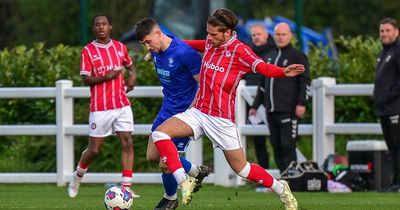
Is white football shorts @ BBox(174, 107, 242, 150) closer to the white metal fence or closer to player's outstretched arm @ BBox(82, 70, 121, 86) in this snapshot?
player's outstretched arm @ BBox(82, 70, 121, 86)

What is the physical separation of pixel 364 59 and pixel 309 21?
33.5 meters

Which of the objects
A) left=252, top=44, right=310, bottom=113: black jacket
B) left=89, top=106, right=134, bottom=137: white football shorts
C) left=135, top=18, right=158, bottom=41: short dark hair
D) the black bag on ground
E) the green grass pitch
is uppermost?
left=135, top=18, right=158, bottom=41: short dark hair

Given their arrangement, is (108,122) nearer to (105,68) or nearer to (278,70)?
(105,68)

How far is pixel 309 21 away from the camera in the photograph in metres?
56.2

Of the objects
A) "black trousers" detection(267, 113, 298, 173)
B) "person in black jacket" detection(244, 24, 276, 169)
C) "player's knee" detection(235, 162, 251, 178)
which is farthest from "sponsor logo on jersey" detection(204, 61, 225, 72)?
"person in black jacket" detection(244, 24, 276, 169)

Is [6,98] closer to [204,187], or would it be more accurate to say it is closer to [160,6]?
[204,187]

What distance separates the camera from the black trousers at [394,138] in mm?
19344

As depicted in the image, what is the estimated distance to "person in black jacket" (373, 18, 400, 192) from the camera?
19250 millimetres

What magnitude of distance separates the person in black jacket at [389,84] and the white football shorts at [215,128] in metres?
4.68

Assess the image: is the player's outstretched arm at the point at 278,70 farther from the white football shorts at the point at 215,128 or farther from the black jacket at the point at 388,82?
the black jacket at the point at 388,82

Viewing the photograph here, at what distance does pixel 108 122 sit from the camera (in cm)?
1891

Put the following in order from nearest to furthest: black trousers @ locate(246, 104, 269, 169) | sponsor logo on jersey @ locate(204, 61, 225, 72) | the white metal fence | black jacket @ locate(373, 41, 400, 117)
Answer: sponsor logo on jersey @ locate(204, 61, 225, 72) < black jacket @ locate(373, 41, 400, 117) < the white metal fence < black trousers @ locate(246, 104, 269, 169)

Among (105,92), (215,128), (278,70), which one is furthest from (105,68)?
(278,70)

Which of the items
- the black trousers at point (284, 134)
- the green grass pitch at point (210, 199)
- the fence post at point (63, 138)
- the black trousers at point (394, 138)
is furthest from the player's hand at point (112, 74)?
the black trousers at point (394, 138)
